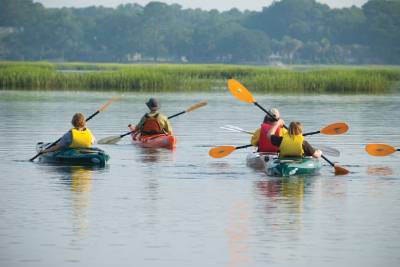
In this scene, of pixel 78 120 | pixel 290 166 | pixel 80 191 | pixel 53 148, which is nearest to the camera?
pixel 80 191

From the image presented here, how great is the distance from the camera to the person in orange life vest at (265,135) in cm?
2106

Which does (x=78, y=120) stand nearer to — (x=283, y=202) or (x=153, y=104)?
(x=153, y=104)

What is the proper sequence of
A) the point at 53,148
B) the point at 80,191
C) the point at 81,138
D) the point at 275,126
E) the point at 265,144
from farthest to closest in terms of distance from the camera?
the point at 53,148, the point at 265,144, the point at 81,138, the point at 275,126, the point at 80,191

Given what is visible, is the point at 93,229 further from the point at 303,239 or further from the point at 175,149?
the point at 175,149

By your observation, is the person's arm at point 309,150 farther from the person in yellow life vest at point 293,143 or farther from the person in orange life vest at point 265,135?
the person in orange life vest at point 265,135

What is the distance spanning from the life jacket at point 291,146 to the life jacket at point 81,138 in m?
3.34

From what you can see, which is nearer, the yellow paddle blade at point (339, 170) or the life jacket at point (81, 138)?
the yellow paddle blade at point (339, 170)

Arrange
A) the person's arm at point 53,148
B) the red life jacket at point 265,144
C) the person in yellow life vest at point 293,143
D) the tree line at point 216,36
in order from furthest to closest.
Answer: the tree line at point 216,36 → the person's arm at point 53,148 → the red life jacket at point 265,144 → the person in yellow life vest at point 293,143

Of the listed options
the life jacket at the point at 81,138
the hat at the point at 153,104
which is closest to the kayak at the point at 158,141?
the hat at the point at 153,104

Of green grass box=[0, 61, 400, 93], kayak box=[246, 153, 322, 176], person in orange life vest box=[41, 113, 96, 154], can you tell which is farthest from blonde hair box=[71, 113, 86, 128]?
green grass box=[0, 61, 400, 93]

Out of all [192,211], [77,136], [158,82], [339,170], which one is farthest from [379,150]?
[158,82]

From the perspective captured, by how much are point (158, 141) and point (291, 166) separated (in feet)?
20.6

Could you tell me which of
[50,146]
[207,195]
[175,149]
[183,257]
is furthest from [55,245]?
[175,149]

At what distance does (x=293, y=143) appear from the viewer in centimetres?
2023
